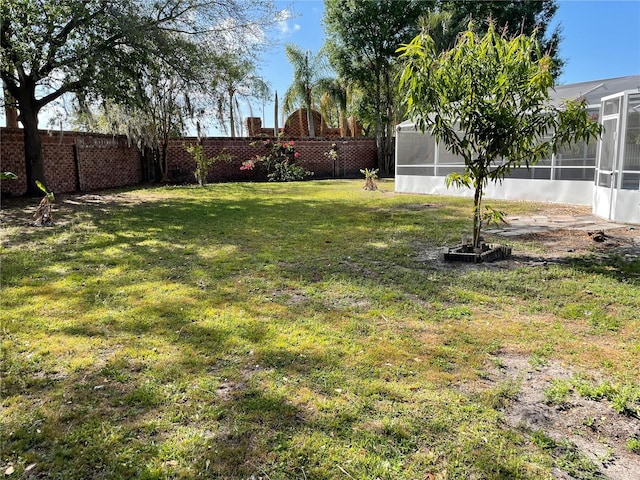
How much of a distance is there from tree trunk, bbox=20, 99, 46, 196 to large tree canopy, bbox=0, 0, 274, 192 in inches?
0.9

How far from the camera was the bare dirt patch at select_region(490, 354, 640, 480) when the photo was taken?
6.40ft

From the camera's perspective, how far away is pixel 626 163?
296 inches

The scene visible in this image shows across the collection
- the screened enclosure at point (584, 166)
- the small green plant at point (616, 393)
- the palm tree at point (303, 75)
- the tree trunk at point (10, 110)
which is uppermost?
the palm tree at point (303, 75)

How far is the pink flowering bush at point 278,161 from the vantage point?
741 inches

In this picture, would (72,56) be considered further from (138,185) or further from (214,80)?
(138,185)

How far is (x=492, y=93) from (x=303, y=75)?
63.4 ft

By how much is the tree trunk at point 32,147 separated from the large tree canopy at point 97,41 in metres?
0.02

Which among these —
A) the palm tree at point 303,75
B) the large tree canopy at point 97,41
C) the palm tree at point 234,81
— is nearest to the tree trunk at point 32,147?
the large tree canopy at point 97,41

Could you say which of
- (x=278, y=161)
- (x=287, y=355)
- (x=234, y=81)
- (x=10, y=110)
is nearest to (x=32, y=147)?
(x=10, y=110)

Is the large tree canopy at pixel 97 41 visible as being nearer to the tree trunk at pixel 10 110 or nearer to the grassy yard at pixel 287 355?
the tree trunk at pixel 10 110

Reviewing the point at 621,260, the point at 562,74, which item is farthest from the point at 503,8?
the point at 621,260

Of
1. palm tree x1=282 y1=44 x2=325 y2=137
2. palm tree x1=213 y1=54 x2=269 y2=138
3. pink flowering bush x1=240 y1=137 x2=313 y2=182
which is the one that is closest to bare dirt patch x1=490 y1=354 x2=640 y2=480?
palm tree x1=213 y1=54 x2=269 y2=138

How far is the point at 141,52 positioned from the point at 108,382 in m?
8.83

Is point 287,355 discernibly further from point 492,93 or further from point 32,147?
point 32,147
